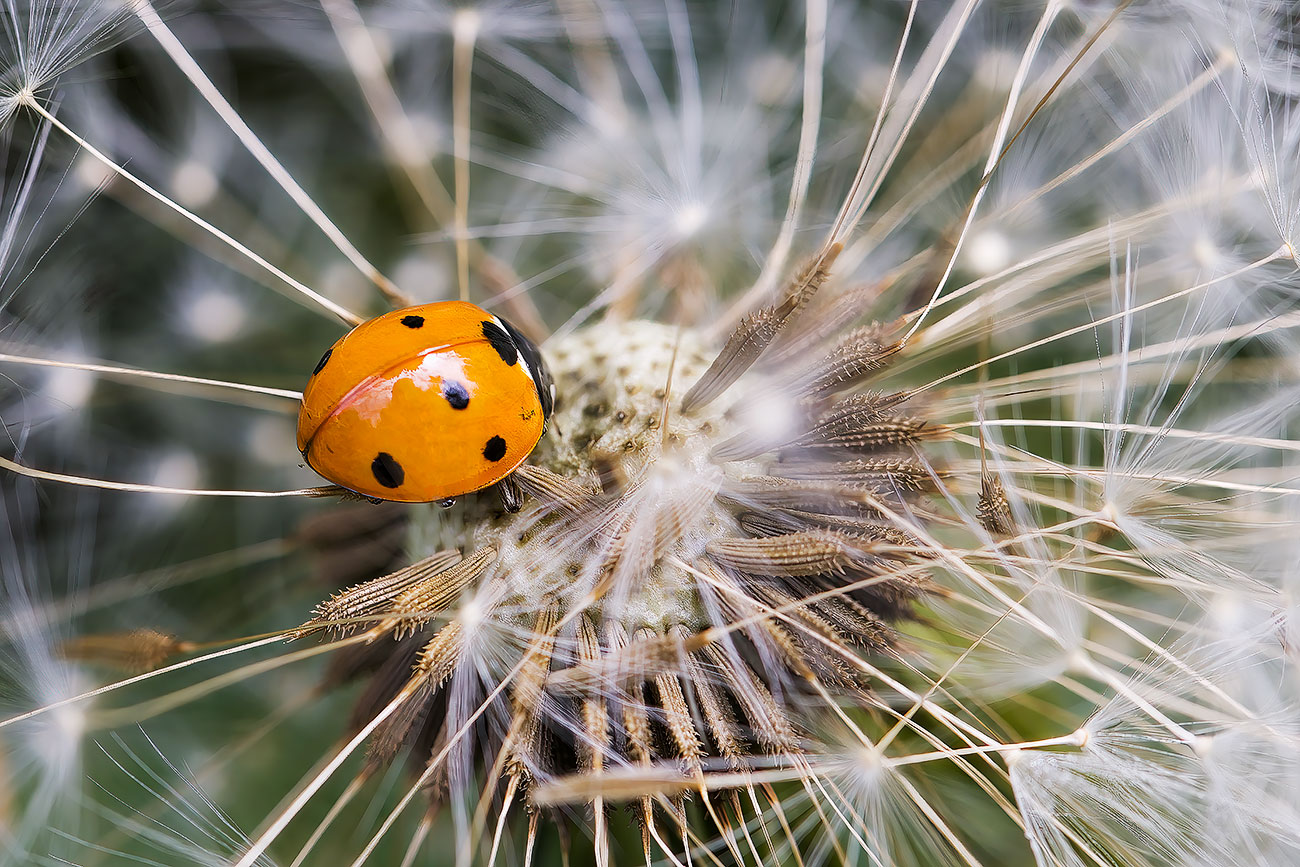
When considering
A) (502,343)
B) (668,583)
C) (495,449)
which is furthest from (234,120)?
(668,583)

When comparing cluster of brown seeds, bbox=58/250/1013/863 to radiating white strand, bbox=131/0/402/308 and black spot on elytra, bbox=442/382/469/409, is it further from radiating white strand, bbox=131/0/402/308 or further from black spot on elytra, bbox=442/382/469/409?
radiating white strand, bbox=131/0/402/308

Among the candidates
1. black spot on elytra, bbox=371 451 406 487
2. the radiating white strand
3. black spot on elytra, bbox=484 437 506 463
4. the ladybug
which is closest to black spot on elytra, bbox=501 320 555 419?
the ladybug

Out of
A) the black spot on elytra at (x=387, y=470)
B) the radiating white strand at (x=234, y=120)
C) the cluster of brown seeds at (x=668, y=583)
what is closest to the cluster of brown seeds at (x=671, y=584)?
the cluster of brown seeds at (x=668, y=583)

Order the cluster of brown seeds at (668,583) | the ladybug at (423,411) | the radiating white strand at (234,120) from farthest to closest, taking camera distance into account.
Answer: the radiating white strand at (234,120) < the ladybug at (423,411) < the cluster of brown seeds at (668,583)

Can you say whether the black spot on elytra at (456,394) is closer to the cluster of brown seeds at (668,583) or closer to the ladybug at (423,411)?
the ladybug at (423,411)

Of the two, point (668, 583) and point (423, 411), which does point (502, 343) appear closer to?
point (423, 411)

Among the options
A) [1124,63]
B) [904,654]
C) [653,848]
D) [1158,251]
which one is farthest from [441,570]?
[1124,63]

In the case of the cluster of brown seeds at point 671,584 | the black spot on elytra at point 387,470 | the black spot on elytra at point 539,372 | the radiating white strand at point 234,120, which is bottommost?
the cluster of brown seeds at point 671,584
